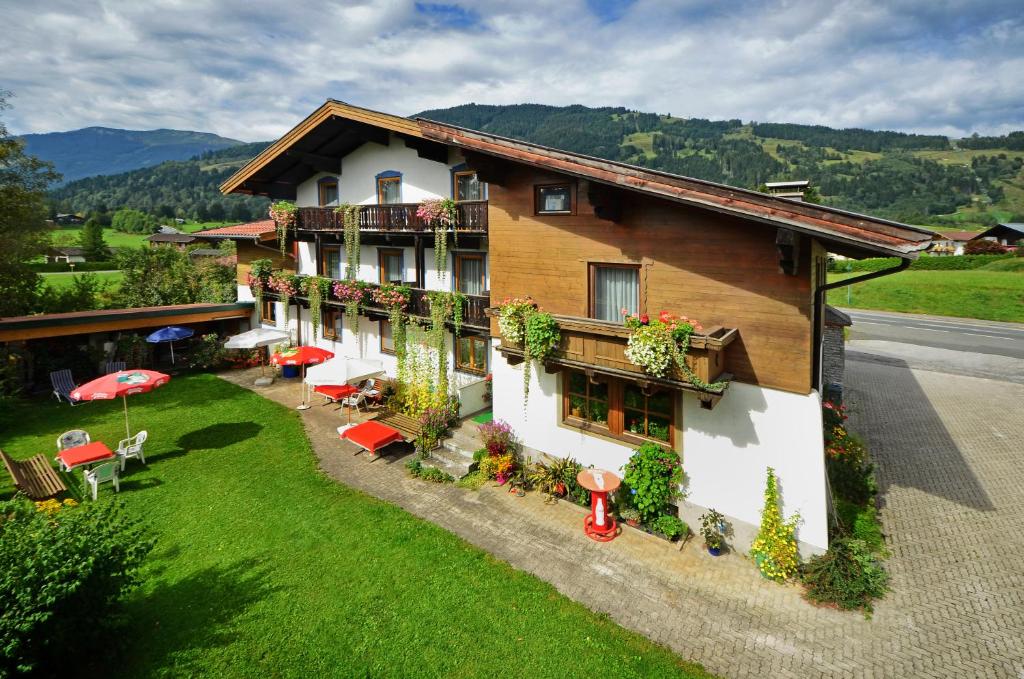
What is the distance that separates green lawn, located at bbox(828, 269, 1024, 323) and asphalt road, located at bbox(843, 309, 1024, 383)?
2313 millimetres

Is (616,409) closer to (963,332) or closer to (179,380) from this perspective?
(179,380)

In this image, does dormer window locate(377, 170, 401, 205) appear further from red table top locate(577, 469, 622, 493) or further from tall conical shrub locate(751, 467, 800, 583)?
tall conical shrub locate(751, 467, 800, 583)

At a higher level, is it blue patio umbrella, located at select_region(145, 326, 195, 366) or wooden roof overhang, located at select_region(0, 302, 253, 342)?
wooden roof overhang, located at select_region(0, 302, 253, 342)

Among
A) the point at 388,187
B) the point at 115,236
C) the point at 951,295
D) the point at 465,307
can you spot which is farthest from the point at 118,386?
the point at 115,236

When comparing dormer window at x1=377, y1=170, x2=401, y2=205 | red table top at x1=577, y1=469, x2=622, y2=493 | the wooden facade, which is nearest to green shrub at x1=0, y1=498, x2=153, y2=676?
red table top at x1=577, y1=469, x2=622, y2=493

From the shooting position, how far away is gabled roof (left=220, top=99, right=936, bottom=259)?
25.9 ft

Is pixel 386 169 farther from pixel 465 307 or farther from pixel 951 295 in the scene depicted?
pixel 951 295

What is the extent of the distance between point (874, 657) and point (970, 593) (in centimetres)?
304

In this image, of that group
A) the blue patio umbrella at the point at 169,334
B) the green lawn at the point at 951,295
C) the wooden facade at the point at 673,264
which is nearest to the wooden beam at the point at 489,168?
the wooden facade at the point at 673,264

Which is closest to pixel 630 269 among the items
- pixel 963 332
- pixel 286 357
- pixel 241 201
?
pixel 286 357

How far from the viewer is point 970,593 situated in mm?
8914

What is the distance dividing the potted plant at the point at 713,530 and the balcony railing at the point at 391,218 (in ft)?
31.5

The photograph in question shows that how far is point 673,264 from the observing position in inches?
412

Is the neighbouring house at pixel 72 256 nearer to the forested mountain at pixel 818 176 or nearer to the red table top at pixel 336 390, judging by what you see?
the forested mountain at pixel 818 176
